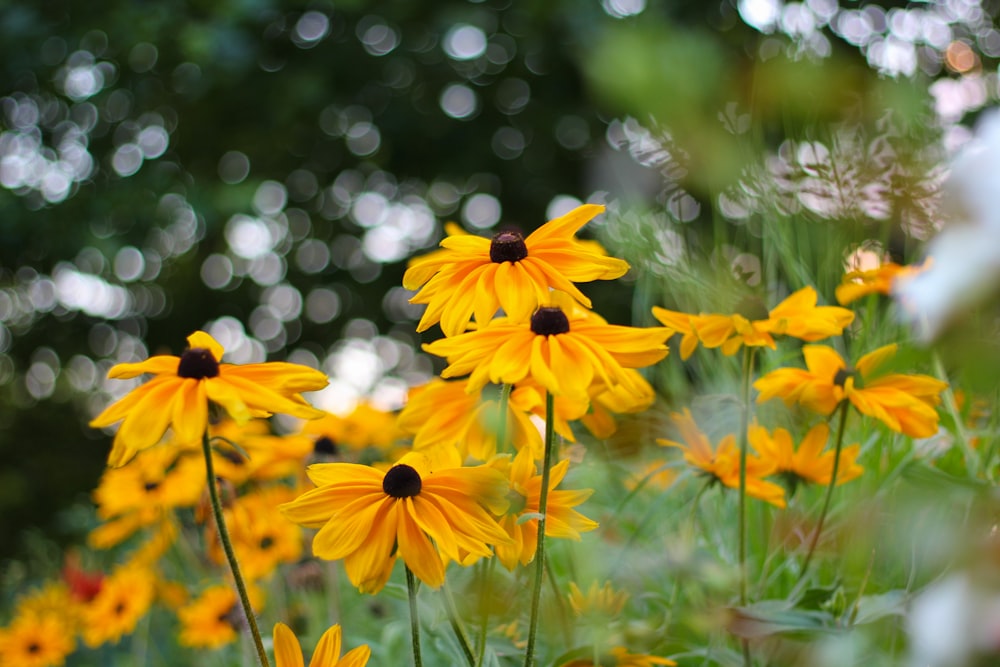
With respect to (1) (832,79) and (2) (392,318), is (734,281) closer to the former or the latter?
(1) (832,79)

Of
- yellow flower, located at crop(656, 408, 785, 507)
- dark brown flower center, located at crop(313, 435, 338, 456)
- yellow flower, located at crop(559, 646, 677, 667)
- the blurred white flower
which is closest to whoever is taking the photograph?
the blurred white flower

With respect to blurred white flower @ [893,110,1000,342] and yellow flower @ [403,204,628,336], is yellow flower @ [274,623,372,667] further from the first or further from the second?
blurred white flower @ [893,110,1000,342]

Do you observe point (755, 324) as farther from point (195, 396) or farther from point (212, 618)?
point (212, 618)

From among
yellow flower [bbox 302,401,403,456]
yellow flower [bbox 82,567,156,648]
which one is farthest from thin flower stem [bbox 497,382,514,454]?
yellow flower [bbox 82,567,156,648]

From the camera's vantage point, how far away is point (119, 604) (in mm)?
1161

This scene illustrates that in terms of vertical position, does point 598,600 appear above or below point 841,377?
below

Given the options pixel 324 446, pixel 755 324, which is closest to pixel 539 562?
pixel 755 324

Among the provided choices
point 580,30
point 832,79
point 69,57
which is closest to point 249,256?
point 69,57

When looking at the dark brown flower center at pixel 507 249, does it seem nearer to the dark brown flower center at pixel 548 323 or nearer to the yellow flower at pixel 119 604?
the dark brown flower center at pixel 548 323

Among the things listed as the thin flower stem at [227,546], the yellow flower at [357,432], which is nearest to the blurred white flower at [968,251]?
the thin flower stem at [227,546]

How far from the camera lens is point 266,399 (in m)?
0.47

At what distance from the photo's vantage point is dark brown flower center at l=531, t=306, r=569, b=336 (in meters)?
0.50

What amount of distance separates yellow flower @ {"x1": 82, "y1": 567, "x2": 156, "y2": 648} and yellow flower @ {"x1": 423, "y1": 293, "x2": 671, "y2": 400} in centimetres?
81

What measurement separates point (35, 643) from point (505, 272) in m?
1.04
